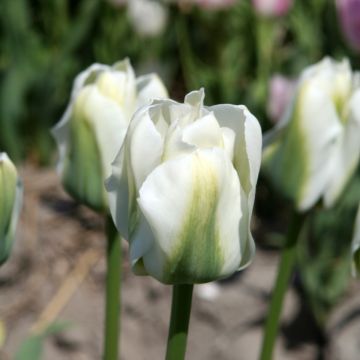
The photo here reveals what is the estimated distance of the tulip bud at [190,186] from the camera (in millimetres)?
584

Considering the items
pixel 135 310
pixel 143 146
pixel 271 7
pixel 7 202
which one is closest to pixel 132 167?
pixel 143 146

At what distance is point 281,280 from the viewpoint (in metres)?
0.91

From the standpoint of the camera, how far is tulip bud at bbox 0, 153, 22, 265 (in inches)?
27.9

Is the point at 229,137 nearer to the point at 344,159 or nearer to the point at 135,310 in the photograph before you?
the point at 344,159

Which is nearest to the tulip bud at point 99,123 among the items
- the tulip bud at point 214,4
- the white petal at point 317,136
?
the white petal at point 317,136

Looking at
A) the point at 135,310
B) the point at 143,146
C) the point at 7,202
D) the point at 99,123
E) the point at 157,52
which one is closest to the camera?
the point at 143,146

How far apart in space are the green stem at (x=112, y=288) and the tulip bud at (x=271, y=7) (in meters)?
1.39

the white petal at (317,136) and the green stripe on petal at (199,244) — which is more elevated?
the green stripe on petal at (199,244)

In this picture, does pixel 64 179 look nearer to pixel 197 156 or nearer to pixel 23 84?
pixel 197 156

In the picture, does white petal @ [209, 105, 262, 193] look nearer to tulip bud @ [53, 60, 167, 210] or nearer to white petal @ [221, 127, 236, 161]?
white petal @ [221, 127, 236, 161]

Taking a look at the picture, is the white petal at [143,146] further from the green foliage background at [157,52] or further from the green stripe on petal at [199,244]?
the green foliage background at [157,52]

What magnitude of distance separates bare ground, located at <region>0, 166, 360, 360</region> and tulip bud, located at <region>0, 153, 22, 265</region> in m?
1.17

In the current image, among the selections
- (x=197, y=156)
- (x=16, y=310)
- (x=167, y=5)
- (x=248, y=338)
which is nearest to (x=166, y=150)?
(x=197, y=156)

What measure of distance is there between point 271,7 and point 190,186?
64.1 inches
